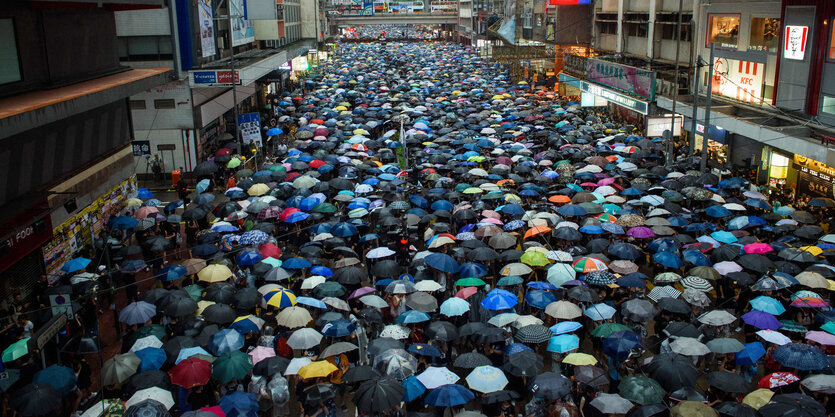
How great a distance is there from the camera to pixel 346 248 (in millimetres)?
16453

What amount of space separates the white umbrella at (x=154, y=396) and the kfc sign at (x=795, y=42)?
72.7 feet

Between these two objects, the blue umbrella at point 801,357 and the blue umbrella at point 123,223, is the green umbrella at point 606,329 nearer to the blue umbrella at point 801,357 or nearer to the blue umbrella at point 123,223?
the blue umbrella at point 801,357

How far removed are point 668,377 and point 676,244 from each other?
252 inches

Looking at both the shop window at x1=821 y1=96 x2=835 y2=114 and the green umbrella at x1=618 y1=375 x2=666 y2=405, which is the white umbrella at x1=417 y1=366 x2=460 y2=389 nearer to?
the green umbrella at x1=618 y1=375 x2=666 y2=405

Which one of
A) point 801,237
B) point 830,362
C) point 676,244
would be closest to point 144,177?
point 676,244

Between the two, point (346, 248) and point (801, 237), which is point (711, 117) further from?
point (346, 248)

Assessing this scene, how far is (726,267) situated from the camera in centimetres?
1459

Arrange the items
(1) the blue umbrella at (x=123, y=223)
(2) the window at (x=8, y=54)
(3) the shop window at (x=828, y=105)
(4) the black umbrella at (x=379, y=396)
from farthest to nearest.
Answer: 1. (3) the shop window at (x=828, y=105)
2. (1) the blue umbrella at (x=123, y=223)
3. (2) the window at (x=8, y=54)
4. (4) the black umbrella at (x=379, y=396)

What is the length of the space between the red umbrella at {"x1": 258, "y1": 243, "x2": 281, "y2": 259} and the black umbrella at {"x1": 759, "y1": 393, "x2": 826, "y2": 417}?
10.5 m

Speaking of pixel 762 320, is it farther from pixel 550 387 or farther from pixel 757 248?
pixel 550 387

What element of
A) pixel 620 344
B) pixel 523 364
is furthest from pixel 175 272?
pixel 620 344

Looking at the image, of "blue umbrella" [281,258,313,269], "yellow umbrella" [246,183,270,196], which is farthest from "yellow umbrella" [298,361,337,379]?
"yellow umbrella" [246,183,270,196]

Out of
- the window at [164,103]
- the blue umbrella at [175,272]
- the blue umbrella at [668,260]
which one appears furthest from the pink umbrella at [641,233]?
the window at [164,103]

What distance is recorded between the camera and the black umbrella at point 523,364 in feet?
35.4
